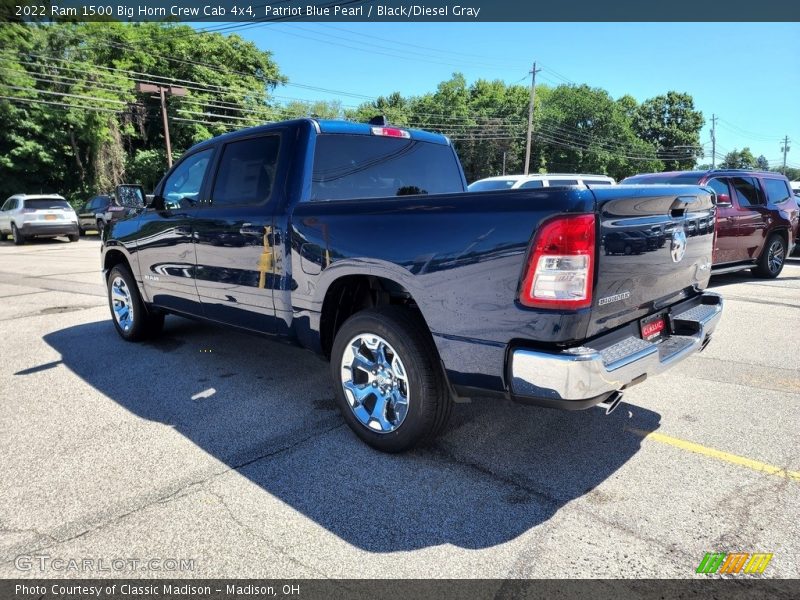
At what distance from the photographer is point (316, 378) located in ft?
14.5

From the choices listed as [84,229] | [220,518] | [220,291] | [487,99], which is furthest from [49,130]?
[487,99]

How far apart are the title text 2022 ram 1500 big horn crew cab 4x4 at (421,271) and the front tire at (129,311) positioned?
953mm

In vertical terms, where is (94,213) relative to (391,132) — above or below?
below

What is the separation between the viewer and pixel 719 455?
9.87ft

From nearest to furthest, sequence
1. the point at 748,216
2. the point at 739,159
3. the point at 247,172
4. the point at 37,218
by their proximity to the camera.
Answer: the point at 247,172, the point at 748,216, the point at 37,218, the point at 739,159

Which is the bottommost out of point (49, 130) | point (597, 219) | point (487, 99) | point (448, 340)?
point (448, 340)

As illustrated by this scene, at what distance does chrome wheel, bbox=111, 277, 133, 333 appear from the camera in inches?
215

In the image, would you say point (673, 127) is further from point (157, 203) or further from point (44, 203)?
point (157, 203)

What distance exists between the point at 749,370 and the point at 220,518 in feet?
14.5

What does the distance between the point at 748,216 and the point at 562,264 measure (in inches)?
319

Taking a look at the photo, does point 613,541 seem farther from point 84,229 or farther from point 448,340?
point 84,229

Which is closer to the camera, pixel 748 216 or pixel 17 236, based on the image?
pixel 748 216

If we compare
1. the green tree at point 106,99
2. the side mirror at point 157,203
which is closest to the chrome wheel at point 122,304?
the side mirror at point 157,203

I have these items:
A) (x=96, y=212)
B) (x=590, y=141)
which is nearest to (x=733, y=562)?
(x=96, y=212)
